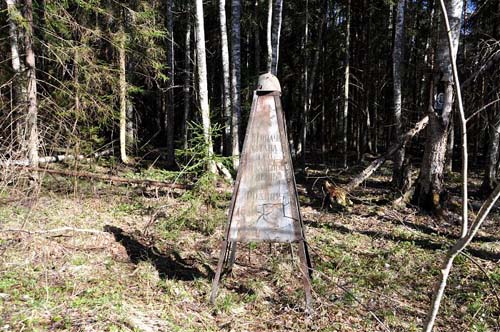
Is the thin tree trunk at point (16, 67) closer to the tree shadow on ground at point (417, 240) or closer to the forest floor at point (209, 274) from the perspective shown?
the forest floor at point (209, 274)

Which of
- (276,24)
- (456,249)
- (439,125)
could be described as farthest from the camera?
(276,24)

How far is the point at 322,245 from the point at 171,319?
3.64 m

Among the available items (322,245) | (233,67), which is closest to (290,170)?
(322,245)

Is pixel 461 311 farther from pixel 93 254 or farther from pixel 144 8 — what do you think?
pixel 144 8

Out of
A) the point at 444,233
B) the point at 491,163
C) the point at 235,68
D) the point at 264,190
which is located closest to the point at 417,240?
the point at 444,233

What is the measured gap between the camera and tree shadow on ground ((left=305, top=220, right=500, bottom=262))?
6.70 metres

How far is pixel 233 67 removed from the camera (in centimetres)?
1288

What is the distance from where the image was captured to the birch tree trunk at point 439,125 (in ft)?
26.5

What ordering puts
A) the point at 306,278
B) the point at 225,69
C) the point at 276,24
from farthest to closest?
the point at 225,69, the point at 276,24, the point at 306,278

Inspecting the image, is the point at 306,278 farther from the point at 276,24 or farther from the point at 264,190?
the point at 276,24

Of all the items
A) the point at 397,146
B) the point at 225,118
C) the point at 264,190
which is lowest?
the point at 264,190

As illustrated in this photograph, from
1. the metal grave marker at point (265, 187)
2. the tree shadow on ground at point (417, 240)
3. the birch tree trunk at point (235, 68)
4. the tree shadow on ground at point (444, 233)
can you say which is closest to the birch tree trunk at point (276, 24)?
the birch tree trunk at point (235, 68)

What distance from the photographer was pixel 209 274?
5.76m

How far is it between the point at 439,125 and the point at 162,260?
7070 millimetres
